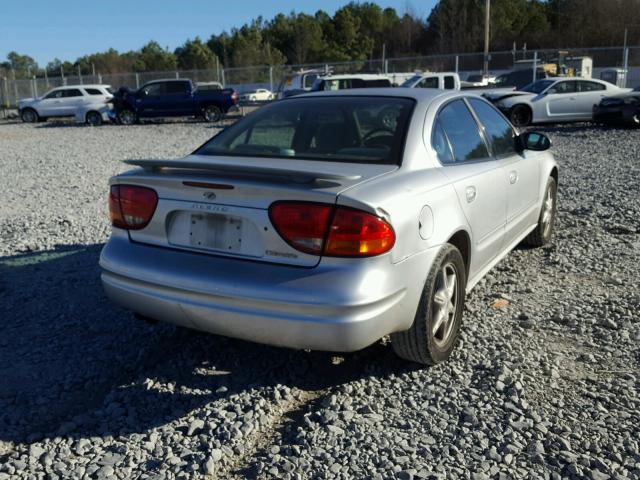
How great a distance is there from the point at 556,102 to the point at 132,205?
1800 centimetres

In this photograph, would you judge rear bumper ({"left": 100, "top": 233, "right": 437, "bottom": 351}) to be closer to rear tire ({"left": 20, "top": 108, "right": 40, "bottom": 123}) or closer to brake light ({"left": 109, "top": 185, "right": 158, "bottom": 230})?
brake light ({"left": 109, "top": 185, "right": 158, "bottom": 230})

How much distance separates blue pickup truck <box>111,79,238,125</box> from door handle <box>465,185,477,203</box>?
23.3 metres

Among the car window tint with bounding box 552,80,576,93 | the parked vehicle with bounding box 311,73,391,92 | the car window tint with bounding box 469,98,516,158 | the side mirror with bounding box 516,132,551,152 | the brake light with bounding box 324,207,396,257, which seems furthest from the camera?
the parked vehicle with bounding box 311,73,391,92

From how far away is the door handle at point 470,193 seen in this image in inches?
145

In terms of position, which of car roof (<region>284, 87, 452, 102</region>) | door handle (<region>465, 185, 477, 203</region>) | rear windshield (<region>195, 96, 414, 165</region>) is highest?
car roof (<region>284, 87, 452, 102</region>)

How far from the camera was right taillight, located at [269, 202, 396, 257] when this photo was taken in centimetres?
283

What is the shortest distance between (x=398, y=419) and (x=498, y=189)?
190 centimetres

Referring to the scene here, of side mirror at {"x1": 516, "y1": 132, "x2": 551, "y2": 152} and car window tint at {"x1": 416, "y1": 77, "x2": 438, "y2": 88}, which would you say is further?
car window tint at {"x1": 416, "y1": 77, "x2": 438, "y2": 88}

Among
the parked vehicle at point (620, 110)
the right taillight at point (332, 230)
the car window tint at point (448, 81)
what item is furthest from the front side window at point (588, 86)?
the right taillight at point (332, 230)

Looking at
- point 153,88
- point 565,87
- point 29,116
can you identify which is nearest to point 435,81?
point 565,87

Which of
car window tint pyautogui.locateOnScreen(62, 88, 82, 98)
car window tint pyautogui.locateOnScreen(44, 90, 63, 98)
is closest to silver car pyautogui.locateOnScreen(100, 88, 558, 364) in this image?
car window tint pyautogui.locateOnScreen(62, 88, 82, 98)

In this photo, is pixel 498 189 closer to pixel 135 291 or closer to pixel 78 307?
pixel 135 291

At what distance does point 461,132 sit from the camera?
13.5 ft

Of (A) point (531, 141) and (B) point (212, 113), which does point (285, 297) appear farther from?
(B) point (212, 113)
